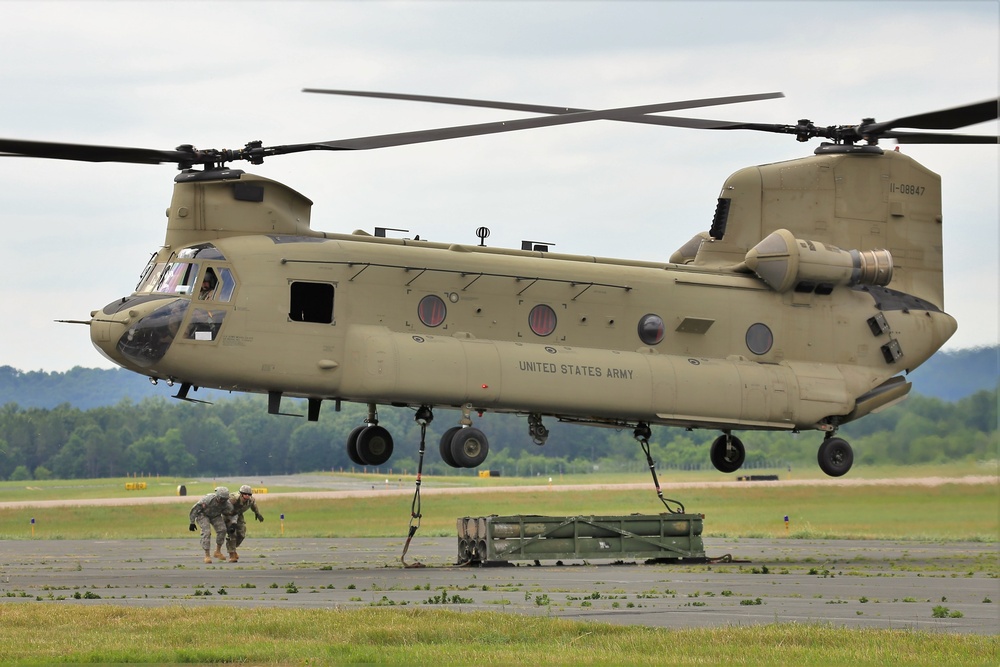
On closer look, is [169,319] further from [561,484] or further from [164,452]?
[561,484]

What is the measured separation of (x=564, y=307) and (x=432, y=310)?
2731 mm

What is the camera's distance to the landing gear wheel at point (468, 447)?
24297 mm

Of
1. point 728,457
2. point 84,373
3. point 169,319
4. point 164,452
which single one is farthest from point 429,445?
point 169,319

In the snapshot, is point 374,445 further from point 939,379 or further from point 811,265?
point 939,379

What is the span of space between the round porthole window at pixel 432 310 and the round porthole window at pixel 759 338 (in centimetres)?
686

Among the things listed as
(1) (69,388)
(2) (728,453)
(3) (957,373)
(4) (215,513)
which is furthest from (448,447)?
(1) (69,388)

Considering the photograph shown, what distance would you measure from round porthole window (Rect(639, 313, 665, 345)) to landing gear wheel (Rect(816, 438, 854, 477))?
4.67 meters

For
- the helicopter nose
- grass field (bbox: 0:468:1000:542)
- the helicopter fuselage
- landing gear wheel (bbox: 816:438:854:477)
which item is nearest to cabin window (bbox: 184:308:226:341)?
the helicopter fuselage

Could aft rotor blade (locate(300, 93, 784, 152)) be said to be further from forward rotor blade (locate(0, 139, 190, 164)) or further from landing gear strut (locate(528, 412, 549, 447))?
landing gear strut (locate(528, 412, 549, 447))

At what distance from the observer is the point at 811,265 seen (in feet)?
90.3

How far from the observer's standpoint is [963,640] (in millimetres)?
15672

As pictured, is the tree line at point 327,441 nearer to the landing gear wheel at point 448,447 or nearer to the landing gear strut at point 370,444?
the landing gear strut at point 370,444

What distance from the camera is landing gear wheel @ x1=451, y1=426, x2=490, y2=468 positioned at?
957 inches

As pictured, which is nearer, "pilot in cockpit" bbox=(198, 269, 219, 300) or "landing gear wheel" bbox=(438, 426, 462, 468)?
"pilot in cockpit" bbox=(198, 269, 219, 300)
